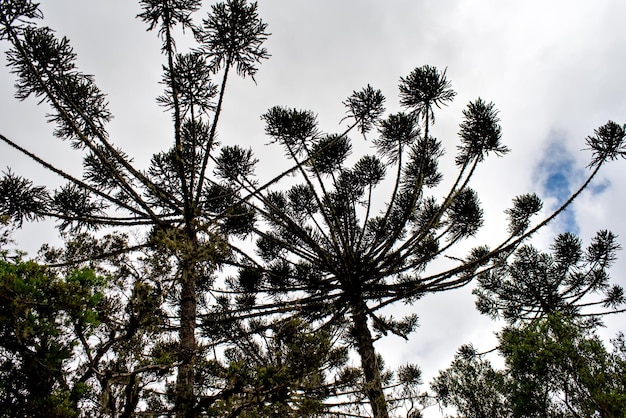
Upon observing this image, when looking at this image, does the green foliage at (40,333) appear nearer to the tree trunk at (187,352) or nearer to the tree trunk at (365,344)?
the tree trunk at (187,352)

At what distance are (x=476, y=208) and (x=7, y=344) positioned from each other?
9757 mm

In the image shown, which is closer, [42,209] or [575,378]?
[42,209]

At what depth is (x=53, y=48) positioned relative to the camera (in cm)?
534

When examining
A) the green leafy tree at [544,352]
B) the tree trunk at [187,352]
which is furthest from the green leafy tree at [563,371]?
the tree trunk at [187,352]

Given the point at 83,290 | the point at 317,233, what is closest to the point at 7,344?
the point at 83,290

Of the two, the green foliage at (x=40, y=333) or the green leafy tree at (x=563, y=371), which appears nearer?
the green foliage at (x=40, y=333)

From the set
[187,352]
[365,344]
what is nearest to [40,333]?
[187,352]

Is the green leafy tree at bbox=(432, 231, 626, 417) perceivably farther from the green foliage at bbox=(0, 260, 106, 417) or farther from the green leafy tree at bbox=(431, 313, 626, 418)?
the green foliage at bbox=(0, 260, 106, 417)

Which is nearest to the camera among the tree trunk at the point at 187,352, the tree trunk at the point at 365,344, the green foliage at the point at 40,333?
the green foliage at the point at 40,333

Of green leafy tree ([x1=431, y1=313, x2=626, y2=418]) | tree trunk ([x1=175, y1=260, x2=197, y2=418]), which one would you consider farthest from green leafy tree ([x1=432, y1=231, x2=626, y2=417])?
tree trunk ([x1=175, y1=260, x2=197, y2=418])

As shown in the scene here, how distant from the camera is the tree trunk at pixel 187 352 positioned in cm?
328

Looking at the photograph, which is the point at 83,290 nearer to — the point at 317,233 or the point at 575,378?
the point at 317,233

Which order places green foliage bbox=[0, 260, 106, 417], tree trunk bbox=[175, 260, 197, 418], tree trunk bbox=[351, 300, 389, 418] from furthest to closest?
tree trunk bbox=[351, 300, 389, 418] → tree trunk bbox=[175, 260, 197, 418] → green foliage bbox=[0, 260, 106, 417]

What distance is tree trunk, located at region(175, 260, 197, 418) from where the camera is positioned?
129 inches
